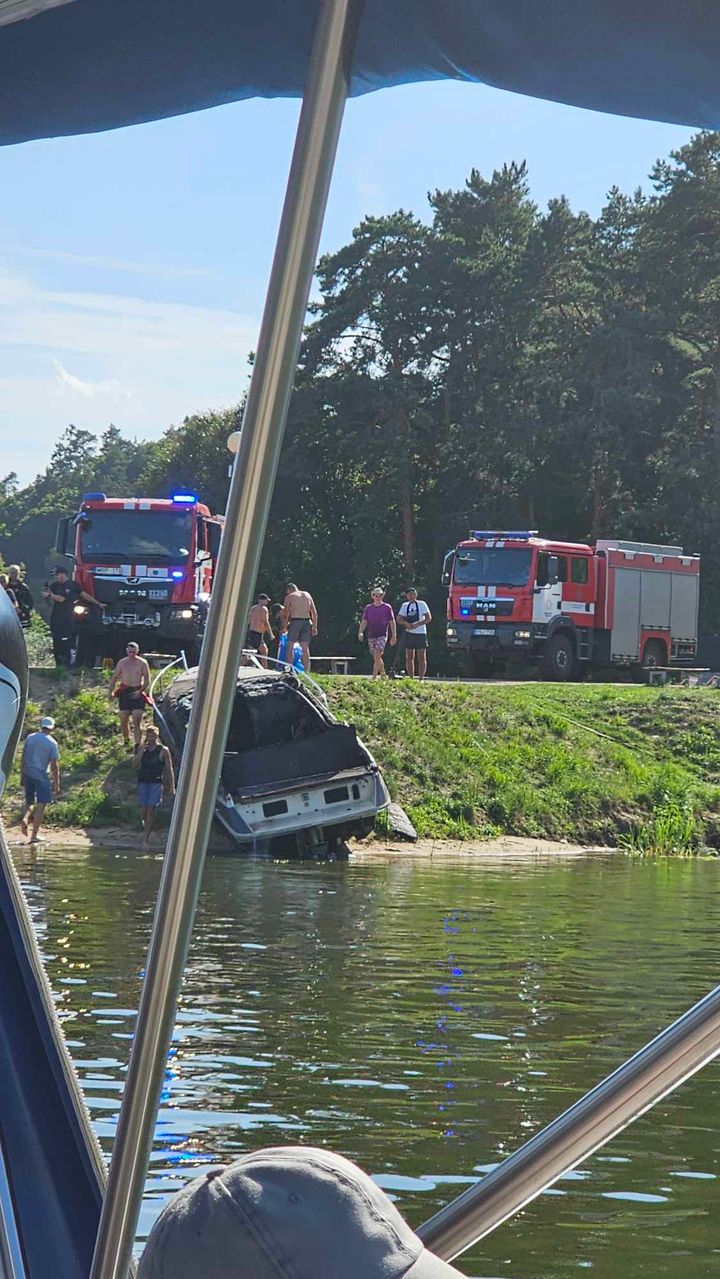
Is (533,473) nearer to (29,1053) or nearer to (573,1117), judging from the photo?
(29,1053)

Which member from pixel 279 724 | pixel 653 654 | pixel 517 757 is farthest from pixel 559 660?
pixel 279 724

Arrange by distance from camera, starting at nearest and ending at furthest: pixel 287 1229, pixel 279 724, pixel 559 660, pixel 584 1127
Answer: pixel 287 1229, pixel 584 1127, pixel 559 660, pixel 279 724

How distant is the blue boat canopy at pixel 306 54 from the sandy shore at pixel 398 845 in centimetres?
992

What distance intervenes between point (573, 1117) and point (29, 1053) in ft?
2.65

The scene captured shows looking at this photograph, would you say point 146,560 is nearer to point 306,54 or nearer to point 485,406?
point 485,406

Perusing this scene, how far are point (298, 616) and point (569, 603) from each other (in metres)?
0.77

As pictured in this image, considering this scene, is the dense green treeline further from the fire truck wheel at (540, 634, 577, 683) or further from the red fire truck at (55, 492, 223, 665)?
the fire truck wheel at (540, 634, 577, 683)

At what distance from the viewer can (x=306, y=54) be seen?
1.23 m

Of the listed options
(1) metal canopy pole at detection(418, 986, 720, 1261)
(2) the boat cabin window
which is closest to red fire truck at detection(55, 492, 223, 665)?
(1) metal canopy pole at detection(418, 986, 720, 1261)

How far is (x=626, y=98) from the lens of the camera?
113 centimetres

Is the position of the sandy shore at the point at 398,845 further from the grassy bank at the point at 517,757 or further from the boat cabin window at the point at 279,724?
the boat cabin window at the point at 279,724

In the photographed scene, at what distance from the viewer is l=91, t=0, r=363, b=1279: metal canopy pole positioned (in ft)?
3.12

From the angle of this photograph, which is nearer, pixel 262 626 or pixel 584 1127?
pixel 584 1127

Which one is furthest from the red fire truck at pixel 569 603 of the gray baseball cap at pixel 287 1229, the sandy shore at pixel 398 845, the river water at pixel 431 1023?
the sandy shore at pixel 398 845
